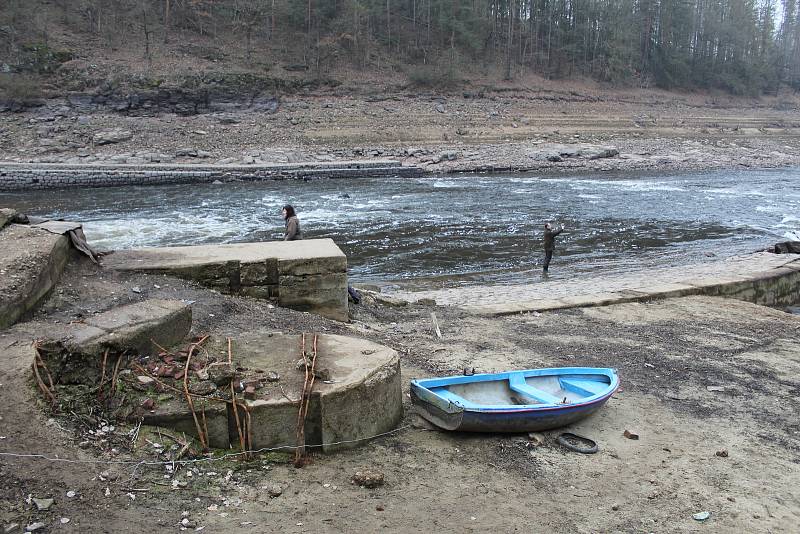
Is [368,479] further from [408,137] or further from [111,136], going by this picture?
[408,137]

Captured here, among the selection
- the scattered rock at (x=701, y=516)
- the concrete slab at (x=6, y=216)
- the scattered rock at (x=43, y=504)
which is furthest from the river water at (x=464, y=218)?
the scattered rock at (x=43, y=504)

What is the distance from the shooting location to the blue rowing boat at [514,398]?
4895 mm

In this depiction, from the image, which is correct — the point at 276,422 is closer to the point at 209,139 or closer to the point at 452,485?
the point at 452,485

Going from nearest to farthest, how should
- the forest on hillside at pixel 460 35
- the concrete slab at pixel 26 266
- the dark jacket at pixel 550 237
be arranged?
the concrete slab at pixel 26 266 → the dark jacket at pixel 550 237 → the forest on hillside at pixel 460 35

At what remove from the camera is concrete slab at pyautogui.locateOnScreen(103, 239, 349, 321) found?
7.41 meters

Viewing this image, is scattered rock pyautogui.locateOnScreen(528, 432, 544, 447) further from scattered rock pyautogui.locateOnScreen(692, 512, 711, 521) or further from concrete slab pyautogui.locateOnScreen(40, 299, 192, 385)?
concrete slab pyautogui.locateOnScreen(40, 299, 192, 385)

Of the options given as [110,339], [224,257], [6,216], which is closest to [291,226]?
[224,257]

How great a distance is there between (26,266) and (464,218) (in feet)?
50.5

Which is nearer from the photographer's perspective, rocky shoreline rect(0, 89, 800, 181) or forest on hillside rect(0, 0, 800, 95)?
rocky shoreline rect(0, 89, 800, 181)

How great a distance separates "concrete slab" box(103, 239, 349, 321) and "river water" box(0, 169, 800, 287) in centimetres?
534

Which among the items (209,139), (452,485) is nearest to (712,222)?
(452,485)

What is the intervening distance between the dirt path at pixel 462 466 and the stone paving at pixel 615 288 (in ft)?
8.31

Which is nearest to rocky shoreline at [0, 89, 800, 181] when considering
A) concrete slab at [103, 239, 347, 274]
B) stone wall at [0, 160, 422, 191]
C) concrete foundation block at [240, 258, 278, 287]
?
stone wall at [0, 160, 422, 191]

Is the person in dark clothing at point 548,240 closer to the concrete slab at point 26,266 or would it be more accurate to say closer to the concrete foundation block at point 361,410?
the concrete foundation block at point 361,410
